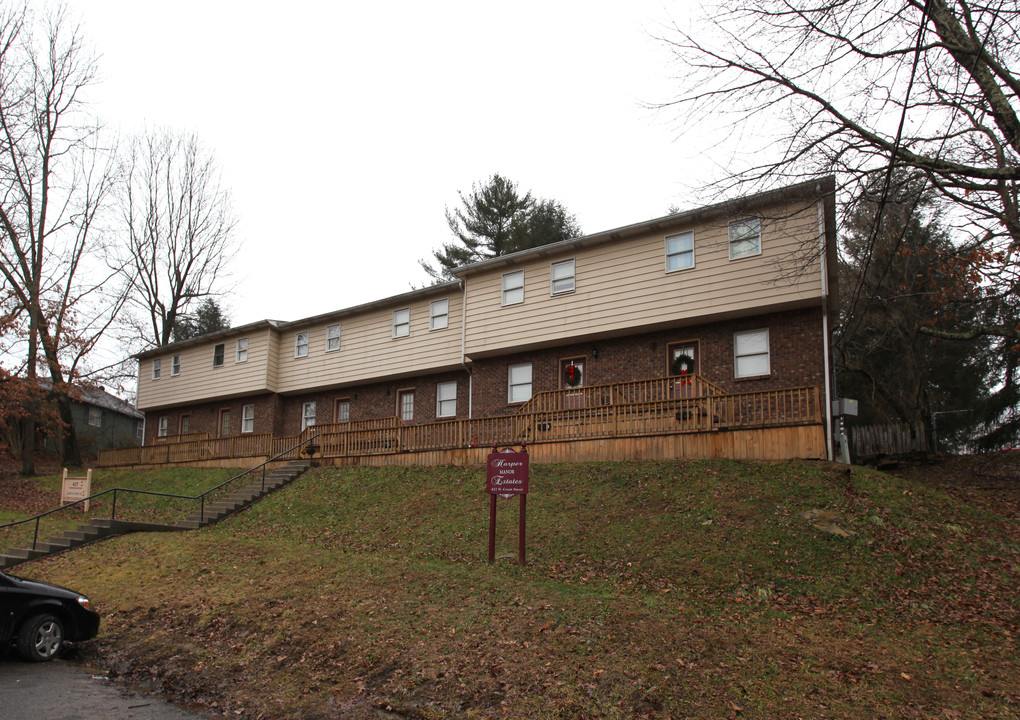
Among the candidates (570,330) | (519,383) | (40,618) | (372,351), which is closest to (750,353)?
(570,330)

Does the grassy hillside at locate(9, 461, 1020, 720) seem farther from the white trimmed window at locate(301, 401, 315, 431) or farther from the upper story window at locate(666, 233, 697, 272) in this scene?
the white trimmed window at locate(301, 401, 315, 431)

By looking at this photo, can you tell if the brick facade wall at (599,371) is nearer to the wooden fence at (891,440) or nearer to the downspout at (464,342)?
the downspout at (464,342)

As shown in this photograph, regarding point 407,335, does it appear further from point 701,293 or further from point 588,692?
point 588,692

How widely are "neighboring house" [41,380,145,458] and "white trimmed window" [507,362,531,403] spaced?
31.6m

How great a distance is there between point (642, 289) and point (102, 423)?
45.5m

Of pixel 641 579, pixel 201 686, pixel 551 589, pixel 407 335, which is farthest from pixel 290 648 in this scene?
pixel 407 335

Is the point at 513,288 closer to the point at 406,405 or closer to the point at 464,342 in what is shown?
the point at 464,342

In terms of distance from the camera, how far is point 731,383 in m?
18.1

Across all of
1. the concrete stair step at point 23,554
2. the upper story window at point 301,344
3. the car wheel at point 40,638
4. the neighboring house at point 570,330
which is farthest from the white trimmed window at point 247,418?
the car wheel at point 40,638

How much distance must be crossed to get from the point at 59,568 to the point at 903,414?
26.1 m

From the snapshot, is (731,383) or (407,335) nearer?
(731,383)

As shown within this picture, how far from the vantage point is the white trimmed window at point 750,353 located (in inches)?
703

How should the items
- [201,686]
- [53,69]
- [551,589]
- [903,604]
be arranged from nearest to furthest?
[201,686] → [903,604] → [551,589] → [53,69]

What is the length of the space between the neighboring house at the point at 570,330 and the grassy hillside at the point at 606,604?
14.2ft
